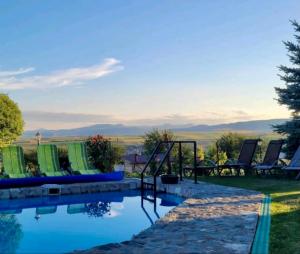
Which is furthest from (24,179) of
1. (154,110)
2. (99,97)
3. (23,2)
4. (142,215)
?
(154,110)

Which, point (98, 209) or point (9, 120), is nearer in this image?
point (98, 209)

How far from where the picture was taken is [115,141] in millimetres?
15164

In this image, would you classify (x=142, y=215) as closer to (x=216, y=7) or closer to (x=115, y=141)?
(x=115, y=141)

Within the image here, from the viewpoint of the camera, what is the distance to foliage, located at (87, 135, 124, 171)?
560 inches

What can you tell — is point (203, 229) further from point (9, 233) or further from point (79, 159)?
point (79, 159)

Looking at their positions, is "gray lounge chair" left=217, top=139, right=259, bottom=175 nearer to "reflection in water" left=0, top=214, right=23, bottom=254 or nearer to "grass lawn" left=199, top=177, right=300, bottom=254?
"grass lawn" left=199, top=177, right=300, bottom=254

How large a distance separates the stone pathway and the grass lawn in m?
0.28

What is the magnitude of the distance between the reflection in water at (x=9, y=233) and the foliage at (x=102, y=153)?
558 cm

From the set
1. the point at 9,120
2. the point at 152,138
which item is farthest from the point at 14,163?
the point at 9,120

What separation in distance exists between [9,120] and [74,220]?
17488 millimetres

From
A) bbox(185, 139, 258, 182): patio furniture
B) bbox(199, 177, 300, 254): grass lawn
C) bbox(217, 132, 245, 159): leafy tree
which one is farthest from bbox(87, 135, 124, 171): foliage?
bbox(217, 132, 245, 159): leafy tree

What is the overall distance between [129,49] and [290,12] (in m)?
6.56

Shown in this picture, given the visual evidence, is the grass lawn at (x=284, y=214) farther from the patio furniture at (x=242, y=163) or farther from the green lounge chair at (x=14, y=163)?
the green lounge chair at (x=14, y=163)

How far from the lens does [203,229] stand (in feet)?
18.1
